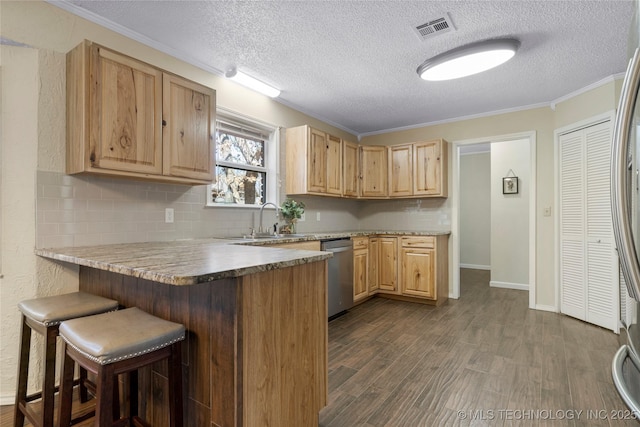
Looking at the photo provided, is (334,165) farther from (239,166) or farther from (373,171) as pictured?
(239,166)

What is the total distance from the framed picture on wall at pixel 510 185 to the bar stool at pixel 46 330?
5.73m

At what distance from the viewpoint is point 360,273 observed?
4.01 m

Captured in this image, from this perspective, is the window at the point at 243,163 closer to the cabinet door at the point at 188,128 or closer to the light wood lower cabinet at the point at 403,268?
the cabinet door at the point at 188,128

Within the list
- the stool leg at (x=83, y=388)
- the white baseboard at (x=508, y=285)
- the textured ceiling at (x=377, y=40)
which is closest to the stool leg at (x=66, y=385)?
the stool leg at (x=83, y=388)

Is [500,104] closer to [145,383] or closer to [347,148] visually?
[347,148]

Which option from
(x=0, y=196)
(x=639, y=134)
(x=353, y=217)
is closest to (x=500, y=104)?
(x=353, y=217)

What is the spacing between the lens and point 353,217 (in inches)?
209

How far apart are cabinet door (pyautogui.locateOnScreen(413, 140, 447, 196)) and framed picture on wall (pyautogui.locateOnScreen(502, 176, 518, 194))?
5.46ft

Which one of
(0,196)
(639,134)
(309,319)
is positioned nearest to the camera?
(639,134)

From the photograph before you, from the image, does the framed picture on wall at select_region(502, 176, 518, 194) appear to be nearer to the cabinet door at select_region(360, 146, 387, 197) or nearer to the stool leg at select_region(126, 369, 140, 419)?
the cabinet door at select_region(360, 146, 387, 197)

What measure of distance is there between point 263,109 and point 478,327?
3311 mm

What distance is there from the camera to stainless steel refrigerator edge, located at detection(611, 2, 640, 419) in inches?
29.4

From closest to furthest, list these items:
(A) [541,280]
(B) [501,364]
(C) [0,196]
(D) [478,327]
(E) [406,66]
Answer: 1. (C) [0,196]
2. (B) [501,364]
3. (E) [406,66]
4. (D) [478,327]
5. (A) [541,280]

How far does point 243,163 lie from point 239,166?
0.31 ft
